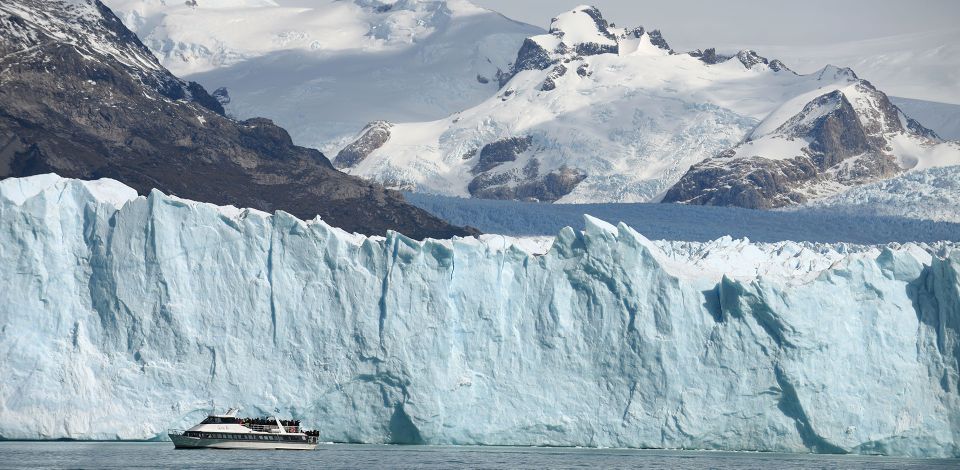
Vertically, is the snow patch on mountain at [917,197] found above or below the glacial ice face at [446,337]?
above

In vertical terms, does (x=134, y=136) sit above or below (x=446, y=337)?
above

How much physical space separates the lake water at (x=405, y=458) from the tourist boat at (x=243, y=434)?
364mm

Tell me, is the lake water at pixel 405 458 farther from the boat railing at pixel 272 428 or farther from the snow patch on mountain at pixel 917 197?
the snow patch on mountain at pixel 917 197

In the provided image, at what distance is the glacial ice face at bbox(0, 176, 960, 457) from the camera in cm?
6156

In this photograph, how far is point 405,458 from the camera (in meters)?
58.1

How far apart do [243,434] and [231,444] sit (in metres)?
0.60

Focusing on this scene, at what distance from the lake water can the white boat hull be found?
0.87 feet

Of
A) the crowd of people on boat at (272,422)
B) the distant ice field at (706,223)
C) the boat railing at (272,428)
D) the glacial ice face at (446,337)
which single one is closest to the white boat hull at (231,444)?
the boat railing at (272,428)

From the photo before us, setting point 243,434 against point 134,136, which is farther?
point 134,136

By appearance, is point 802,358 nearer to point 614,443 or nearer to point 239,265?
point 614,443

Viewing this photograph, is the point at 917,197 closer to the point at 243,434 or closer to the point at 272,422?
the point at 272,422

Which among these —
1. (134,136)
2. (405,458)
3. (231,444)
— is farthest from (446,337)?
(134,136)

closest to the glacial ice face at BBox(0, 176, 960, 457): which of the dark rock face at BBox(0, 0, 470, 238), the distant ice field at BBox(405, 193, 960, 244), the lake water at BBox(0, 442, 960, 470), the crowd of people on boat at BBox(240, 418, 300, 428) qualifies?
the crowd of people on boat at BBox(240, 418, 300, 428)

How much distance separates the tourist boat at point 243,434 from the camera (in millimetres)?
61031
